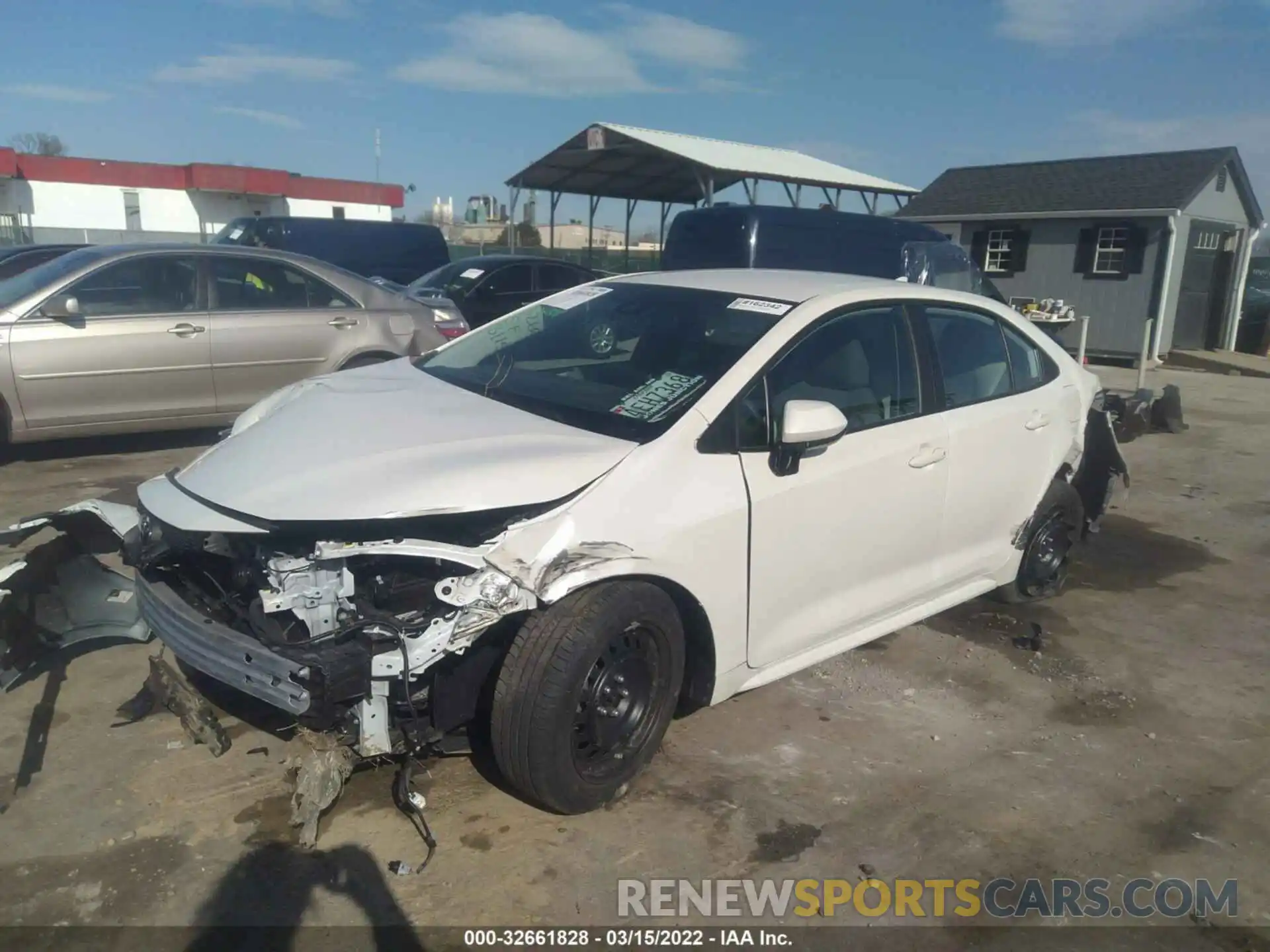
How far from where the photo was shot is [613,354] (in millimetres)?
3816

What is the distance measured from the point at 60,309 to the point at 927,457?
18.9ft

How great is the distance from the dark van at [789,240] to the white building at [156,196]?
100.0 feet

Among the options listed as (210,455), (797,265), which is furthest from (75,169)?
(210,455)

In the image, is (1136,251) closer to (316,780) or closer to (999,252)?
(999,252)

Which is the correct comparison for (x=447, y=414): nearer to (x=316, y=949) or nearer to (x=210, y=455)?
(x=210, y=455)

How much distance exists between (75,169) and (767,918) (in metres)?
46.3

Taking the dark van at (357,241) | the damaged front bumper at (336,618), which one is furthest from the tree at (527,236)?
the damaged front bumper at (336,618)

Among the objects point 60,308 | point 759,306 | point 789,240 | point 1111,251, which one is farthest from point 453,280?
point 1111,251

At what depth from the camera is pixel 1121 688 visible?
4.24 meters

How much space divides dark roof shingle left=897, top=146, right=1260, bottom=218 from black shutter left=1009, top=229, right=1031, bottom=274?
0.48m

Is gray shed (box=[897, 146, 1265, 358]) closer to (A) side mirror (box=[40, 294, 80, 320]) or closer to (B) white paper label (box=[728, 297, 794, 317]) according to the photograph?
(B) white paper label (box=[728, 297, 794, 317])

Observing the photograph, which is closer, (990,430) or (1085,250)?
(990,430)

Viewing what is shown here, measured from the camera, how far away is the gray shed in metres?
18.8

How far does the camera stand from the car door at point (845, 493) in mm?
3332
